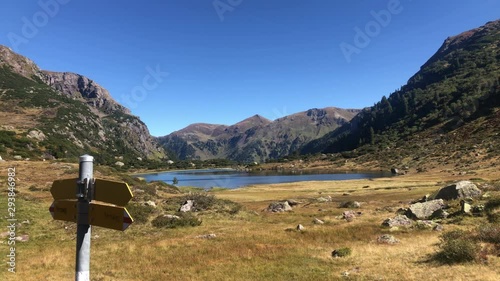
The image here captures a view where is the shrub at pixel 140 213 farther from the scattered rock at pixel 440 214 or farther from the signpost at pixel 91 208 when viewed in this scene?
the signpost at pixel 91 208

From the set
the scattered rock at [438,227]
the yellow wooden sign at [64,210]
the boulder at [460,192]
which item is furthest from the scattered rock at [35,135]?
the yellow wooden sign at [64,210]

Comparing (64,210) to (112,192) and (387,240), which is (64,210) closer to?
(112,192)

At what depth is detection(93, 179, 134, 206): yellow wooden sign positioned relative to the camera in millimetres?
6582

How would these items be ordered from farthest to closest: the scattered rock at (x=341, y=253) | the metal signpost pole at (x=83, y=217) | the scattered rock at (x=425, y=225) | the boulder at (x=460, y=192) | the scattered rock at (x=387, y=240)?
the boulder at (x=460, y=192) < the scattered rock at (x=425, y=225) < the scattered rock at (x=387, y=240) < the scattered rock at (x=341, y=253) < the metal signpost pole at (x=83, y=217)

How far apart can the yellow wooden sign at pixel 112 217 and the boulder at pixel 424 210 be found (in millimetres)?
32312

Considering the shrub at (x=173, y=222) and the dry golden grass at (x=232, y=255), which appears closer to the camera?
the dry golden grass at (x=232, y=255)

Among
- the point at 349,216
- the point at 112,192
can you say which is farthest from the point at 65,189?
the point at 349,216

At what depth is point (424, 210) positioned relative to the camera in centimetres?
3309

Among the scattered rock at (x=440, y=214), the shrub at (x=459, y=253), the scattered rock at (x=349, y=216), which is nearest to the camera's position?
the shrub at (x=459, y=253)

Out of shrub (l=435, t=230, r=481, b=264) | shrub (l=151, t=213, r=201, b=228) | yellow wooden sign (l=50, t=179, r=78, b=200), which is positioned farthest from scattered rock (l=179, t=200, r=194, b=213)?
yellow wooden sign (l=50, t=179, r=78, b=200)

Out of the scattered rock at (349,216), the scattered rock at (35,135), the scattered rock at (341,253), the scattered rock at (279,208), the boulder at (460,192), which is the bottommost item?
the scattered rock at (279,208)

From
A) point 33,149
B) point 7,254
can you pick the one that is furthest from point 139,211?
point 33,149

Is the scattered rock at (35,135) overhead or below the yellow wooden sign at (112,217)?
overhead

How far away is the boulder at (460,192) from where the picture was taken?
124 ft
